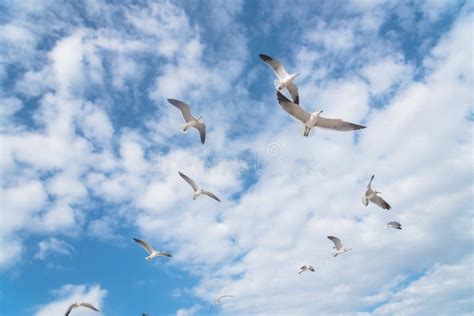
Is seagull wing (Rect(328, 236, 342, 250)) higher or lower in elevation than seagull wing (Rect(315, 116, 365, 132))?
higher

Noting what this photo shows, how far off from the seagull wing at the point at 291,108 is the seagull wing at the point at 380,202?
8.46 metres

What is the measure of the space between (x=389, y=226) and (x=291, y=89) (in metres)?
11.7

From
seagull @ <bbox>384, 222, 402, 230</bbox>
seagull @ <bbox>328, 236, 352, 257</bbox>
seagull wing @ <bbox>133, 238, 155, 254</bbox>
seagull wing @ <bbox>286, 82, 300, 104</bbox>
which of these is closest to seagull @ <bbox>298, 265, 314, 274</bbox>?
seagull @ <bbox>328, 236, 352, 257</bbox>

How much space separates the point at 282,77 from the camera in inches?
857

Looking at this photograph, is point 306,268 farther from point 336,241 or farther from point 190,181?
point 190,181

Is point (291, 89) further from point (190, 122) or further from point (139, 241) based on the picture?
point (139, 241)

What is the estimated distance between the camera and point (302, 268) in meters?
34.3

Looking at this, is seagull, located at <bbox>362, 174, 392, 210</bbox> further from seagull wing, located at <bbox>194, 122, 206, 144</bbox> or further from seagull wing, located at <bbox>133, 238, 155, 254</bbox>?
seagull wing, located at <bbox>133, 238, 155, 254</bbox>

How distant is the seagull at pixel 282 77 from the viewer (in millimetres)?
21366

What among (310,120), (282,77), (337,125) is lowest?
(310,120)

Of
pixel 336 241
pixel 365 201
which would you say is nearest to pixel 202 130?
pixel 365 201

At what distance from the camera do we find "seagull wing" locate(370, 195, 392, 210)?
26475mm

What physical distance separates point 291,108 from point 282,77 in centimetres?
208

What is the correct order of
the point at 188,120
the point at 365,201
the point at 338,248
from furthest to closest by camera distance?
the point at 338,248 → the point at 188,120 → the point at 365,201
